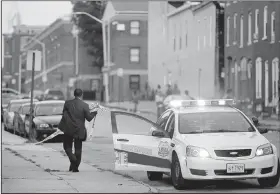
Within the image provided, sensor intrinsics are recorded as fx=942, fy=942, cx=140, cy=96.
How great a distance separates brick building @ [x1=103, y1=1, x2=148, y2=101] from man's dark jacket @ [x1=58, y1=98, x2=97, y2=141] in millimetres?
75047

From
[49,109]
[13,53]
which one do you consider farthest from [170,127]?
[13,53]

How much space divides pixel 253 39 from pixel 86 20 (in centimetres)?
5480

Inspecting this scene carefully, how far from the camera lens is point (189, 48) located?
69.2 m

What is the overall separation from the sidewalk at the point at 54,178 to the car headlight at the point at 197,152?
0.87m

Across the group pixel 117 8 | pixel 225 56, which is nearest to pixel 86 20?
pixel 117 8

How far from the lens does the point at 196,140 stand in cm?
1477

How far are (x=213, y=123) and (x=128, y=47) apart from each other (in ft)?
258

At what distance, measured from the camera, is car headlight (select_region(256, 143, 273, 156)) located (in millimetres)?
14547

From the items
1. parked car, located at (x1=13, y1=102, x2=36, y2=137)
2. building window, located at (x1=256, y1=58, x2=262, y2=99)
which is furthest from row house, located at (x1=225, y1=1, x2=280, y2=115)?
parked car, located at (x1=13, y1=102, x2=36, y2=137)

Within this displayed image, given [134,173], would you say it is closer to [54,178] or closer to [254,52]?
[54,178]

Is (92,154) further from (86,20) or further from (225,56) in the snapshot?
(86,20)

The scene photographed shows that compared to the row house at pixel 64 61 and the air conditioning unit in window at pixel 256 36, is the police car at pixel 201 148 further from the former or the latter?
the row house at pixel 64 61

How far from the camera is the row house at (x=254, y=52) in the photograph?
4828 centimetres

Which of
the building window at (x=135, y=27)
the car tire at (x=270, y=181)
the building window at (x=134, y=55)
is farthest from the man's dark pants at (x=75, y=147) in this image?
the building window at (x=135, y=27)
